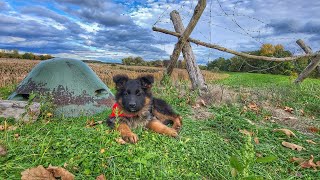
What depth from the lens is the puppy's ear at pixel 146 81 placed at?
246 inches

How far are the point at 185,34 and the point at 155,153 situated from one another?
7.16 metres

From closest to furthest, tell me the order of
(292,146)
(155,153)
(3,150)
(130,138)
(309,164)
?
(3,150), (155,153), (130,138), (309,164), (292,146)

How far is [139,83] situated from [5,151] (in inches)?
114

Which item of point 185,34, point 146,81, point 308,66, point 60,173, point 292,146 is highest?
point 185,34

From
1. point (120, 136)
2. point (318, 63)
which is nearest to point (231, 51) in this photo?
point (318, 63)

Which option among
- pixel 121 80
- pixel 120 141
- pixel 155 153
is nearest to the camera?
pixel 155 153

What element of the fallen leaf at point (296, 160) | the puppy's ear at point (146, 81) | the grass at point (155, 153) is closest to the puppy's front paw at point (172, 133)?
the grass at point (155, 153)

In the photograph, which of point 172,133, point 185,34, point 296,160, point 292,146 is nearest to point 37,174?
point 172,133

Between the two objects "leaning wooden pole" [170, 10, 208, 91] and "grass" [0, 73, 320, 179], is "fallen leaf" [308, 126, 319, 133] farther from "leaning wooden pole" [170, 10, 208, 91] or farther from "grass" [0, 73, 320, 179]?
"leaning wooden pole" [170, 10, 208, 91]

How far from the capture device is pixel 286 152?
5723mm

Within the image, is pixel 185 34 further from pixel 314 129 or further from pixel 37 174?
pixel 37 174

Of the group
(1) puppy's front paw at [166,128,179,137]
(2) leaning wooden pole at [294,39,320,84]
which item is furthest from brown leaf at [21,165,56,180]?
(2) leaning wooden pole at [294,39,320,84]

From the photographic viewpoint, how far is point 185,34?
1088 centimetres

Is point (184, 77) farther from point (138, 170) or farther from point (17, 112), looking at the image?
point (138, 170)
